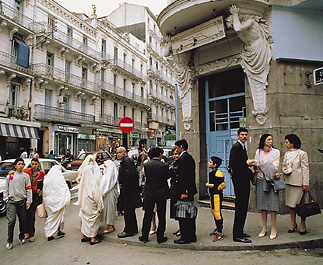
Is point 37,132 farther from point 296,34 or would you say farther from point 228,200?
point 296,34

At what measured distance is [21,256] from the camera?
4871 millimetres

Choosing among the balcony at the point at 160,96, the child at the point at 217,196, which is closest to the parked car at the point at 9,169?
the child at the point at 217,196

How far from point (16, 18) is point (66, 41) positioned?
542 cm

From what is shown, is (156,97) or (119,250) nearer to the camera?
(119,250)

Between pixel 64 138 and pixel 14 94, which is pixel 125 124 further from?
pixel 64 138

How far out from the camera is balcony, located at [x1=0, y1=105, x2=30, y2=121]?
A: 19.9 meters

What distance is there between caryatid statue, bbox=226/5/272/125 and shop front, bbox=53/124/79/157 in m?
21.0

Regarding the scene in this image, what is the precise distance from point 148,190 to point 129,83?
33363mm

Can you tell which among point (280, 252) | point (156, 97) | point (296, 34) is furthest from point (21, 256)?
point (156, 97)

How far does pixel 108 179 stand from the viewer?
19.1 ft

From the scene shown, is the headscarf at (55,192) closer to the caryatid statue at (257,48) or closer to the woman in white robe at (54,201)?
the woman in white robe at (54,201)

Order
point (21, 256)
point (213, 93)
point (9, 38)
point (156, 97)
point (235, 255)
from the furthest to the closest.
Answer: point (156, 97) < point (9, 38) < point (213, 93) < point (21, 256) < point (235, 255)

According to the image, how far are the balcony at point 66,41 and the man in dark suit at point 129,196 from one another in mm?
21280

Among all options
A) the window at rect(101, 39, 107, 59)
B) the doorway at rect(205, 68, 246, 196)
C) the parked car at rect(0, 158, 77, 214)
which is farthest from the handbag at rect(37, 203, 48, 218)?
the window at rect(101, 39, 107, 59)
